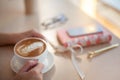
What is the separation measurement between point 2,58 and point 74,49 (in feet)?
1.04

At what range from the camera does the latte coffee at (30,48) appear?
30.1 inches

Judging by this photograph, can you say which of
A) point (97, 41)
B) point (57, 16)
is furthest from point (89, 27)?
point (57, 16)

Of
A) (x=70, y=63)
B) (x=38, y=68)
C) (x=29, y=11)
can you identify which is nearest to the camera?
(x=38, y=68)

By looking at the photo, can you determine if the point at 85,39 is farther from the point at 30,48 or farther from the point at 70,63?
the point at 30,48

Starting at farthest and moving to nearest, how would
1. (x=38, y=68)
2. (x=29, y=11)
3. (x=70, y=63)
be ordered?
1. (x=29, y=11)
2. (x=70, y=63)
3. (x=38, y=68)

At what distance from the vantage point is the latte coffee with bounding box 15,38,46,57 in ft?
2.51

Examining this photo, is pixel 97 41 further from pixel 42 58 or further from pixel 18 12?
pixel 18 12

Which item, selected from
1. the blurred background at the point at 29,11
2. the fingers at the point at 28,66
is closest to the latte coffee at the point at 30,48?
the fingers at the point at 28,66

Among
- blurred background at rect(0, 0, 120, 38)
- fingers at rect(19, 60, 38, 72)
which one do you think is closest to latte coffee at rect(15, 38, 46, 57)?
fingers at rect(19, 60, 38, 72)

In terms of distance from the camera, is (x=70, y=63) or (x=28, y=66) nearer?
(x=28, y=66)

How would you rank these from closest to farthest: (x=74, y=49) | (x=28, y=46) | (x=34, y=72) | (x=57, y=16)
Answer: (x=34, y=72)
(x=28, y=46)
(x=74, y=49)
(x=57, y=16)

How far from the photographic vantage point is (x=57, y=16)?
1163 mm

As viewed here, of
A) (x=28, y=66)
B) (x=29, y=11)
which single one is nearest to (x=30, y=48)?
(x=28, y=66)

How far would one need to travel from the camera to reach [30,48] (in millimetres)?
788
